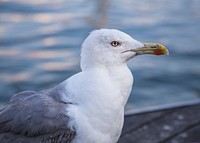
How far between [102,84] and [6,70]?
2033 millimetres

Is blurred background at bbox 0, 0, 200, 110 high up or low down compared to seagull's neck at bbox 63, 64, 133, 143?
down

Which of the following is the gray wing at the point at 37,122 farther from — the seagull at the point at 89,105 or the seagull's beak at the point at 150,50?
the seagull's beak at the point at 150,50

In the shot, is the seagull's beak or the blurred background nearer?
the seagull's beak

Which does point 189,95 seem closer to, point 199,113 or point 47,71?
point 199,113

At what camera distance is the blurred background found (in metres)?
3.36

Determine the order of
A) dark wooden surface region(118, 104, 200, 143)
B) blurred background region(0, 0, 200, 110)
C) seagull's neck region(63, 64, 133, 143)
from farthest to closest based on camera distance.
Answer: blurred background region(0, 0, 200, 110), dark wooden surface region(118, 104, 200, 143), seagull's neck region(63, 64, 133, 143)

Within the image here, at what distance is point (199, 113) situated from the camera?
8.47ft

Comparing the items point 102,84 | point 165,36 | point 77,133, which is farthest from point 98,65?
point 165,36

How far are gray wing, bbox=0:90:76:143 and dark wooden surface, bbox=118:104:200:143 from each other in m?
0.77

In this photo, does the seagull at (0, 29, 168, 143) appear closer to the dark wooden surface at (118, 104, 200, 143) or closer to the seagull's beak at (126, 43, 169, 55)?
the seagull's beak at (126, 43, 169, 55)

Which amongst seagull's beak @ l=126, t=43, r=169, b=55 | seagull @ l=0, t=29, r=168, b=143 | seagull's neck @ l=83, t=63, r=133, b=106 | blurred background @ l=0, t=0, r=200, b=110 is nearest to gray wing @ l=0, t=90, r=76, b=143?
seagull @ l=0, t=29, r=168, b=143

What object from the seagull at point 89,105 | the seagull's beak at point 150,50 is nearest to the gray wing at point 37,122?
the seagull at point 89,105

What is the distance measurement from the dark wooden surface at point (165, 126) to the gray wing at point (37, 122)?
30.4 inches

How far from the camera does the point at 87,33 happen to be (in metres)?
4.07
